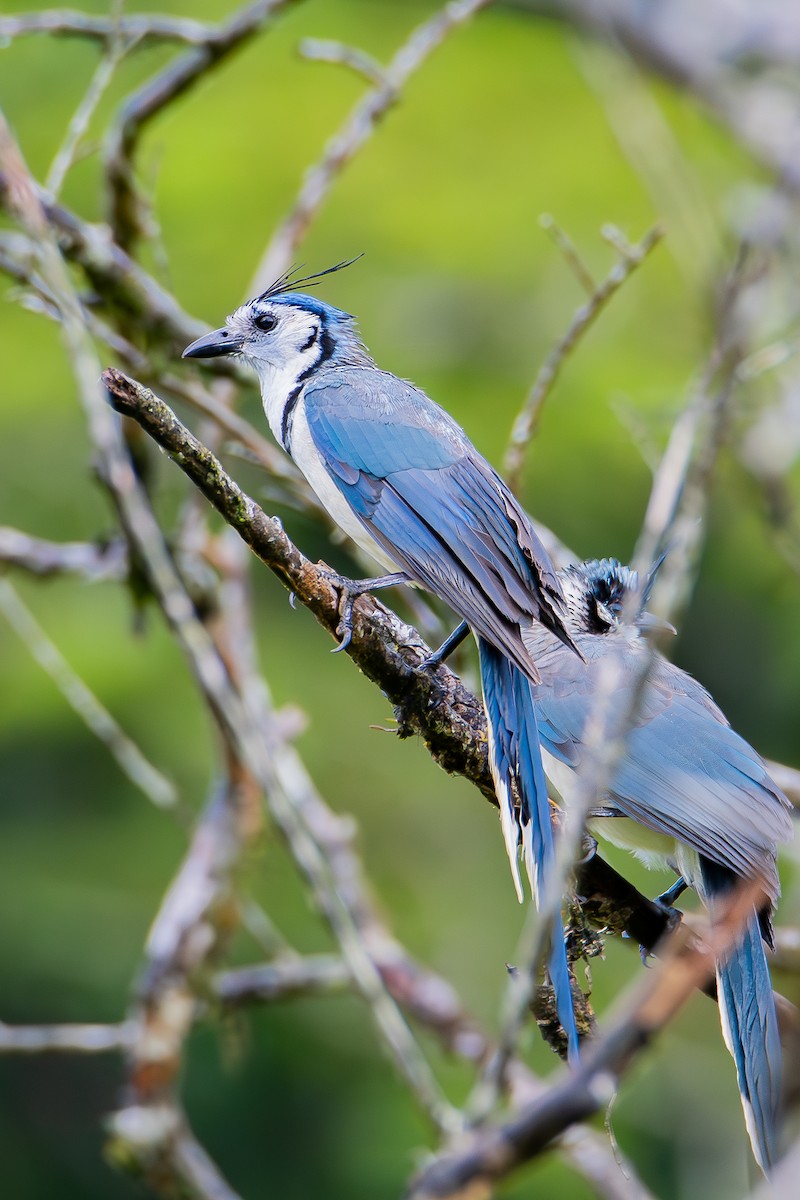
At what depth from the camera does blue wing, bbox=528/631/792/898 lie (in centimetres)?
317

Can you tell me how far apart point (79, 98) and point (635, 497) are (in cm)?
344

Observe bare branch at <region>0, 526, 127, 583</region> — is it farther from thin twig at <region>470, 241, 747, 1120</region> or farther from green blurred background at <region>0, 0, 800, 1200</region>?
thin twig at <region>470, 241, 747, 1120</region>

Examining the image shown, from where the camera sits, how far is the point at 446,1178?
1.17 meters

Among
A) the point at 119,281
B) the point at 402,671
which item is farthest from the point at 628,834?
the point at 119,281

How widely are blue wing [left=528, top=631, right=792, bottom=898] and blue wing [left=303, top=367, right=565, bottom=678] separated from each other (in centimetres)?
34

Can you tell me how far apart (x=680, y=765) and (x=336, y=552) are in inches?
164

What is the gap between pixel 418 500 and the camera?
128 inches

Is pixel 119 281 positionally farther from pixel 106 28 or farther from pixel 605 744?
pixel 605 744

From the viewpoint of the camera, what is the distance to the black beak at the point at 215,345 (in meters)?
3.90

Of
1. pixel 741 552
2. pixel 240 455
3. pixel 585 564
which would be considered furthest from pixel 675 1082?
pixel 240 455

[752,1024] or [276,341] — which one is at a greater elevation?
[276,341]

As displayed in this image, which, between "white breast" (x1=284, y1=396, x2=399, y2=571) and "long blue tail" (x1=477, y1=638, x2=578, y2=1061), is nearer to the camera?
"long blue tail" (x1=477, y1=638, x2=578, y2=1061)

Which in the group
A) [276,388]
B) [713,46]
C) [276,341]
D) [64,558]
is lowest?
[64,558]

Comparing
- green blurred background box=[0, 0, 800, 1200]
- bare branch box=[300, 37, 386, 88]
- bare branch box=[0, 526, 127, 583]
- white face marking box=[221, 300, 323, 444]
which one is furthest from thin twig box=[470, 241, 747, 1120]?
green blurred background box=[0, 0, 800, 1200]
